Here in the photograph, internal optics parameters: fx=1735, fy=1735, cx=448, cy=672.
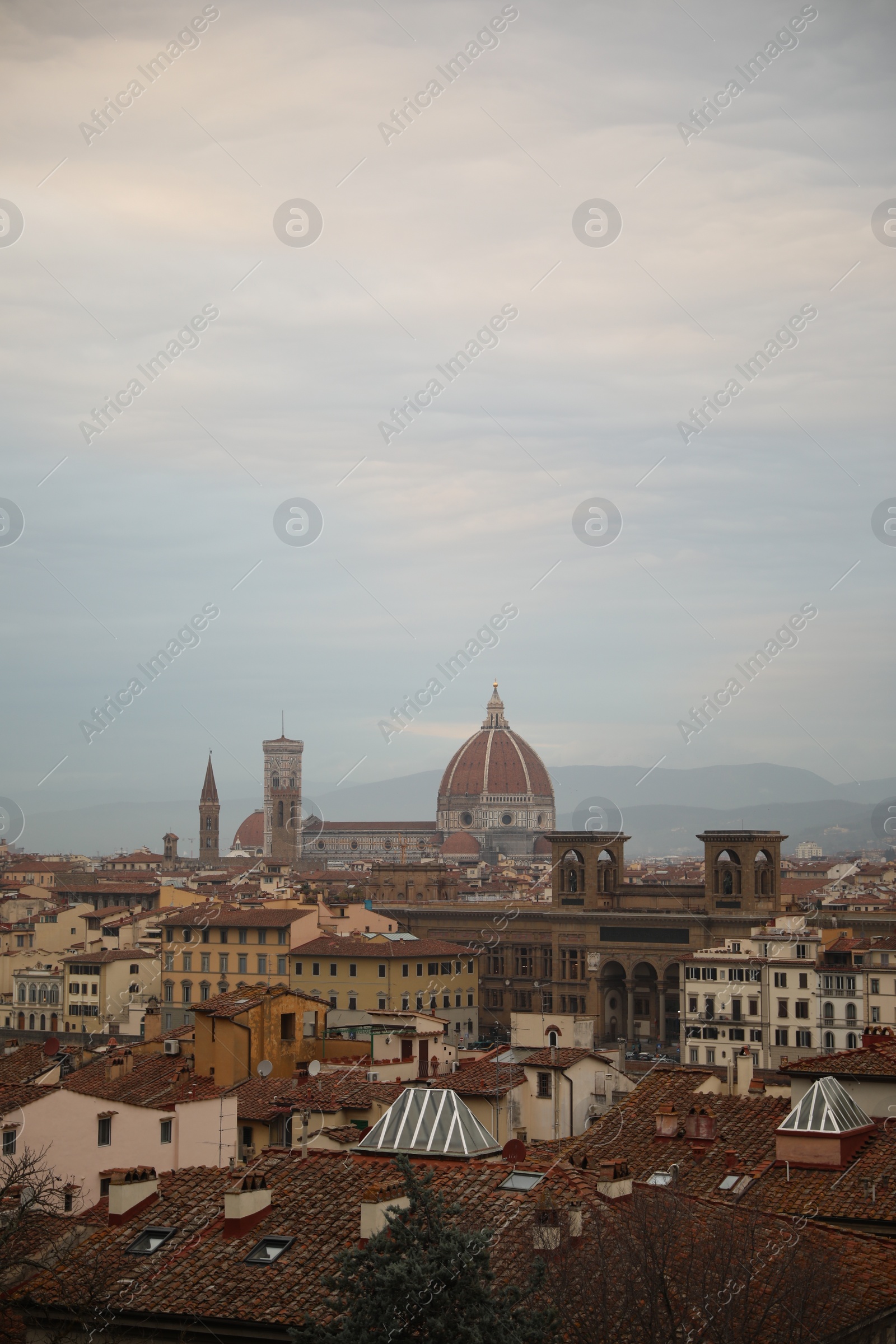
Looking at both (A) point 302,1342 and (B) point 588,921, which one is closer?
(A) point 302,1342

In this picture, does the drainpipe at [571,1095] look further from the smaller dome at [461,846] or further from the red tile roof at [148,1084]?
the smaller dome at [461,846]

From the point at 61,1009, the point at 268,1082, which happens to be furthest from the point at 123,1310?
the point at 61,1009

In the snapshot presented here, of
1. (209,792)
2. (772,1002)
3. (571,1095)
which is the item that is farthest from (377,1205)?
(209,792)

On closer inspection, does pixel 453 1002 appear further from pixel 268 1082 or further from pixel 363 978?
pixel 268 1082

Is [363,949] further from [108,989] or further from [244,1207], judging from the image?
[244,1207]

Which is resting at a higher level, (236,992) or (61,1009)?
(236,992)

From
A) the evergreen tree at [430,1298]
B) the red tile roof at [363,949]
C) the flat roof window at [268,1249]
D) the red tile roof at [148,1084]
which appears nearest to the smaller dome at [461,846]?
the red tile roof at [363,949]

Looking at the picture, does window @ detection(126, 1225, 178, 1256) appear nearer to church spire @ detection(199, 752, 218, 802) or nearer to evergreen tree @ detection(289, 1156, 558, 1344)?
evergreen tree @ detection(289, 1156, 558, 1344)
